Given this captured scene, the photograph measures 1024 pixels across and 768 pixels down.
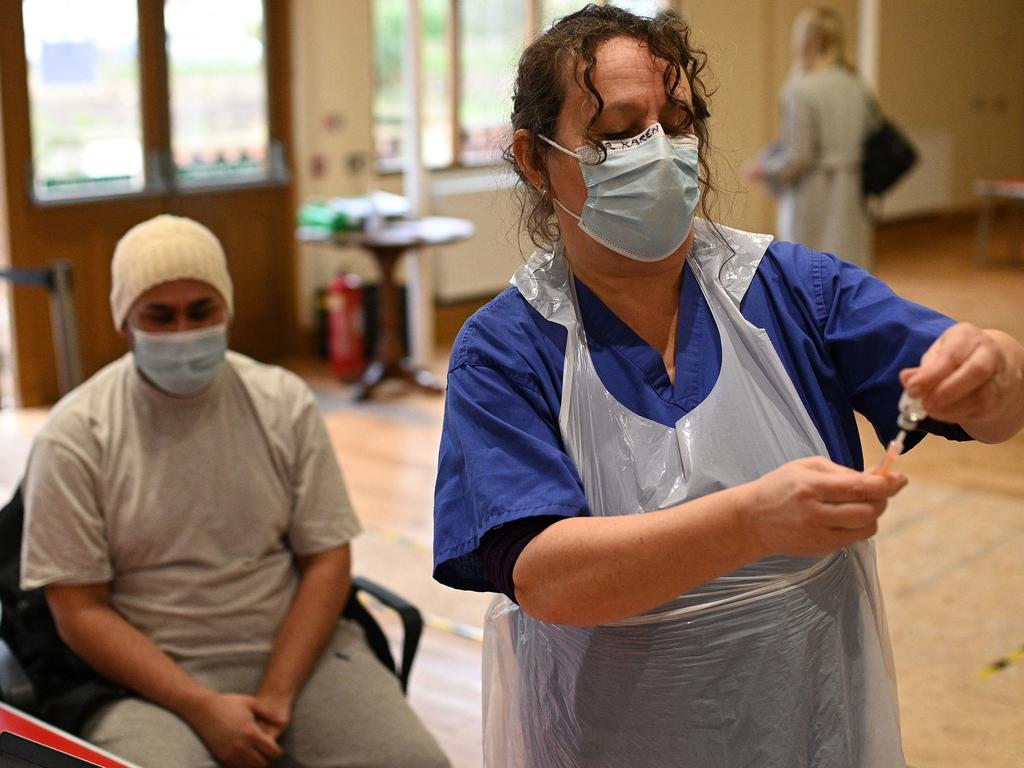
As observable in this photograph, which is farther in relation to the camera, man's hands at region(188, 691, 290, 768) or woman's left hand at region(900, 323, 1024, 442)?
man's hands at region(188, 691, 290, 768)

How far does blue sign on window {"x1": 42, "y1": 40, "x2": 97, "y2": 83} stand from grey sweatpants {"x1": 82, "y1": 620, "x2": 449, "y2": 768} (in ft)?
14.0

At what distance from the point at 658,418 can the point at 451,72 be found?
6.81 meters

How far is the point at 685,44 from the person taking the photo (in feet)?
4.45

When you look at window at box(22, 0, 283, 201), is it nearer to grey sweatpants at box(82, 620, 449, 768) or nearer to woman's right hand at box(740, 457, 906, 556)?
grey sweatpants at box(82, 620, 449, 768)

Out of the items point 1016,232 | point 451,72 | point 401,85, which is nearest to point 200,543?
point 401,85

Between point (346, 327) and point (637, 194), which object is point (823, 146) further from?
point (637, 194)

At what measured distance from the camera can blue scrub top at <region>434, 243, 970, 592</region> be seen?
119cm

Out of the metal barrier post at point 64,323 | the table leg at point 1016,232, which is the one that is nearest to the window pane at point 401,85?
the metal barrier post at point 64,323

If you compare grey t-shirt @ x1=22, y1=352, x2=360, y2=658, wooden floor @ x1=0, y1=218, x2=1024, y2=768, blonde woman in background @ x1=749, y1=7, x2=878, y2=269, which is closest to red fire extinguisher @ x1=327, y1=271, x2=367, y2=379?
wooden floor @ x1=0, y1=218, x2=1024, y2=768

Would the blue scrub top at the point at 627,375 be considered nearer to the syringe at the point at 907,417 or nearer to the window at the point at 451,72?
the syringe at the point at 907,417

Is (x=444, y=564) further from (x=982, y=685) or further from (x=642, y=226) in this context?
(x=982, y=685)

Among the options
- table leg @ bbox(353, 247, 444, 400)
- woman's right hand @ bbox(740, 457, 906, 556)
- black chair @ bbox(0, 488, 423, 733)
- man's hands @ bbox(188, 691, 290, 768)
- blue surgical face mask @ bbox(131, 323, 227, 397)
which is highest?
woman's right hand @ bbox(740, 457, 906, 556)

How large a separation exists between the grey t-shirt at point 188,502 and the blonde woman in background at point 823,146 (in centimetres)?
379

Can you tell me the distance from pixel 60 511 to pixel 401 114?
5648 mm
